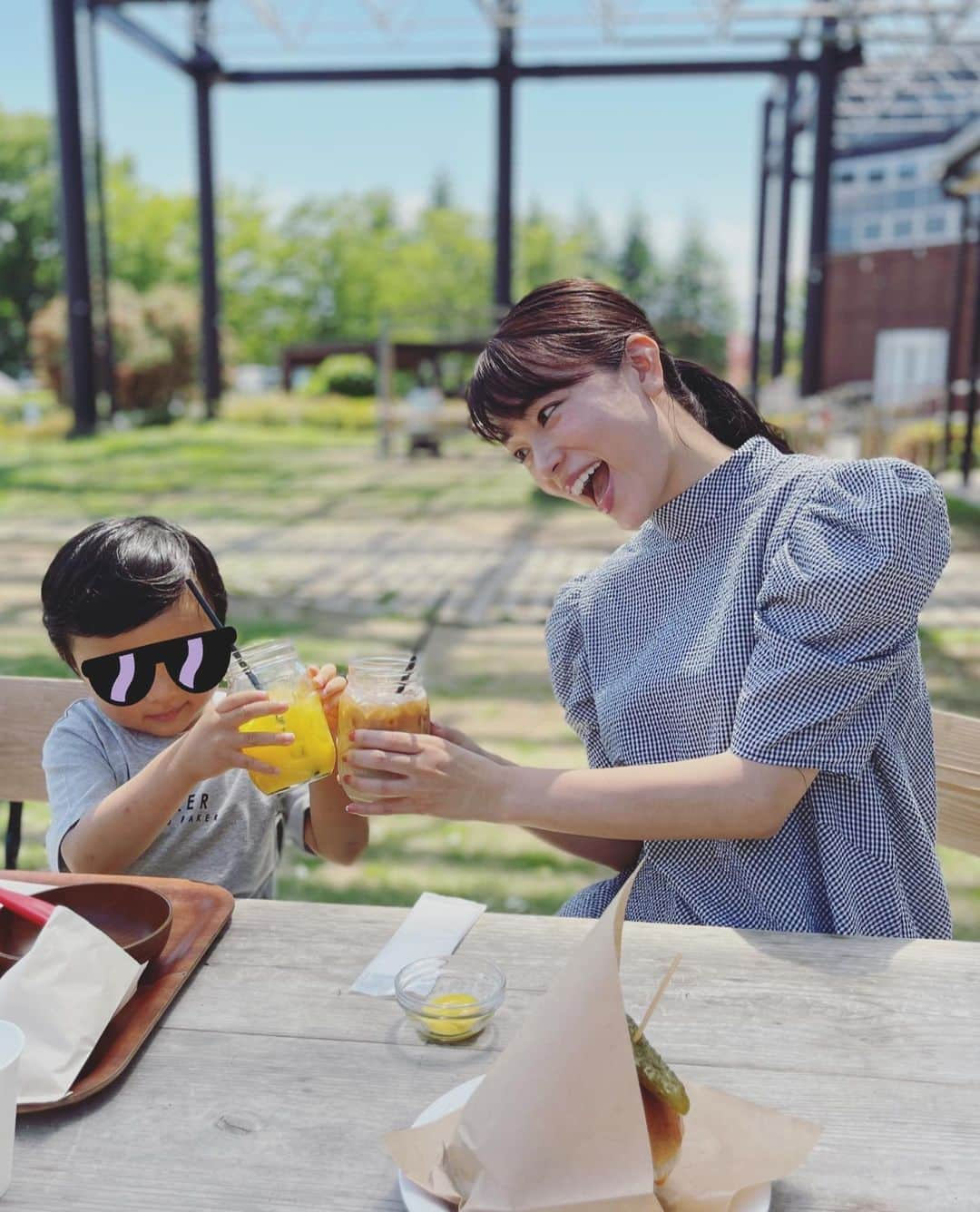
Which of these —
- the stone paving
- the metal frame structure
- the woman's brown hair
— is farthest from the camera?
the metal frame structure

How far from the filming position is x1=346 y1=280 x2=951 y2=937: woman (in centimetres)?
138

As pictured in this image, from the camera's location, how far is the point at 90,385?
15781 millimetres

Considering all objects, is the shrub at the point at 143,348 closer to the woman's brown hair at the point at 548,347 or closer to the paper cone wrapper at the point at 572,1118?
the woman's brown hair at the point at 548,347

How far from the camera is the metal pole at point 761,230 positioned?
67.5 ft

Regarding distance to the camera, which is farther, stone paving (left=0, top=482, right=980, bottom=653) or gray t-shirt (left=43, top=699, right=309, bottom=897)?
stone paving (left=0, top=482, right=980, bottom=653)

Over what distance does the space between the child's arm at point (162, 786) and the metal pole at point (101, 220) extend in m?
15.6

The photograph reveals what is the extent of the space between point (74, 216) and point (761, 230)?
1262cm

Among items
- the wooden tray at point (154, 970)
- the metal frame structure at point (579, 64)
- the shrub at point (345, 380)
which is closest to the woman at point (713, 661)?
the wooden tray at point (154, 970)

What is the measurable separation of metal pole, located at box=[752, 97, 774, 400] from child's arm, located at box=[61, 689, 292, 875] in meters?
18.8

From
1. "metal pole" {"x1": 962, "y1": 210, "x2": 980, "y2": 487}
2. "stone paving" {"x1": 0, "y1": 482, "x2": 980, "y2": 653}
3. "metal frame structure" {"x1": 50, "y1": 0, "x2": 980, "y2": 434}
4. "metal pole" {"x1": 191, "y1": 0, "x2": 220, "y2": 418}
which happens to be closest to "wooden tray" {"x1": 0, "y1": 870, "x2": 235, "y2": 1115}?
"stone paving" {"x1": 0, "y1": 482, "x2": 980, "y2": 653}

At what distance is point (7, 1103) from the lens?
0.90m

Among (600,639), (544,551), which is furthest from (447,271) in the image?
(600,639)

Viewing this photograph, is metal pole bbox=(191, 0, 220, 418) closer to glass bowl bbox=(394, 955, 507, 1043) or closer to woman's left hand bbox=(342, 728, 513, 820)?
woman's left hand bbox=(342, 728, 513, 820)

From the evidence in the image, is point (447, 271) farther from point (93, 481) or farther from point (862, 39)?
point (93, 481)
